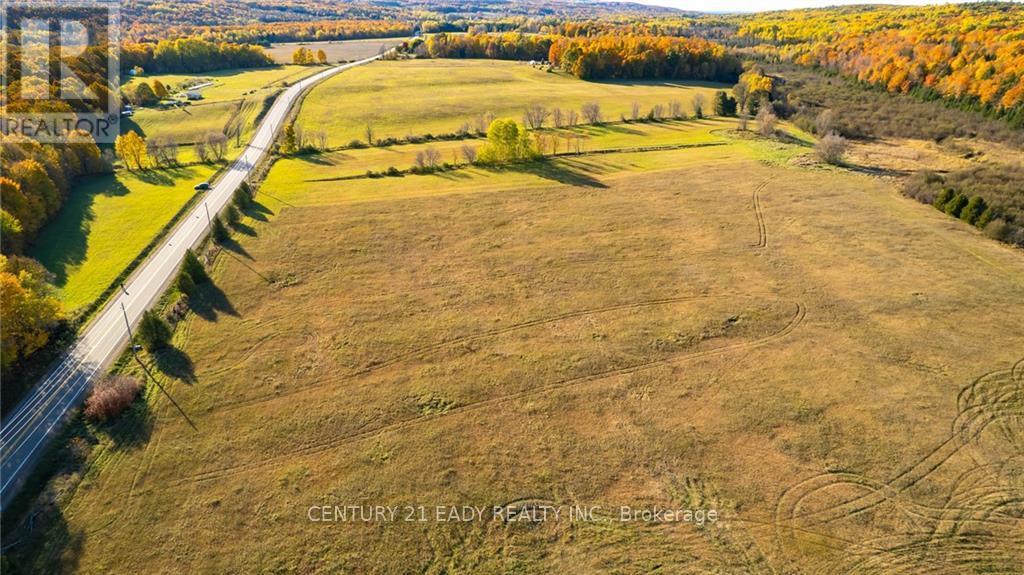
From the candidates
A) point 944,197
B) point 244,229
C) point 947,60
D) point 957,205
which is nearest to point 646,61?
point 947,60

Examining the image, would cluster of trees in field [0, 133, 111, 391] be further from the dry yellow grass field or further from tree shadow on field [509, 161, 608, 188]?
tree shadow on field [509, 161, 608, 188]

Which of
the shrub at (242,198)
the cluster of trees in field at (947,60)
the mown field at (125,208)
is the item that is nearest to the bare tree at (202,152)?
the mown field at (125,208)

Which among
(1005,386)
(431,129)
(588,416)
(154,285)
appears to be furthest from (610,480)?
(431,129)

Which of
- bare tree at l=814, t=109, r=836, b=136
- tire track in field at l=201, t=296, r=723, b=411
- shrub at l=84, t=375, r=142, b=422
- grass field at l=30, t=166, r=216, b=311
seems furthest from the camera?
bare tree at l=814, t=109, r=836, b=136

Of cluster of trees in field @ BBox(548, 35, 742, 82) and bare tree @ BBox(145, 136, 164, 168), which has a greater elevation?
cluster of trees in field @ BBox(548, 35, 742, 82)

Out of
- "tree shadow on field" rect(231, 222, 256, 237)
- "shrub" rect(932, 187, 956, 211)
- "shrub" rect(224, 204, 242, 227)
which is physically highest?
"shrub" rect(932, 187, 956, 211)

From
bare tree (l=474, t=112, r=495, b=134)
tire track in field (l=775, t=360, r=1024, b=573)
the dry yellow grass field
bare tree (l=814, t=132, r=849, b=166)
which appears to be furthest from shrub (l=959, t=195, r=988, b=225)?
bare tree (l=474, t=112, r=495, b=134)
